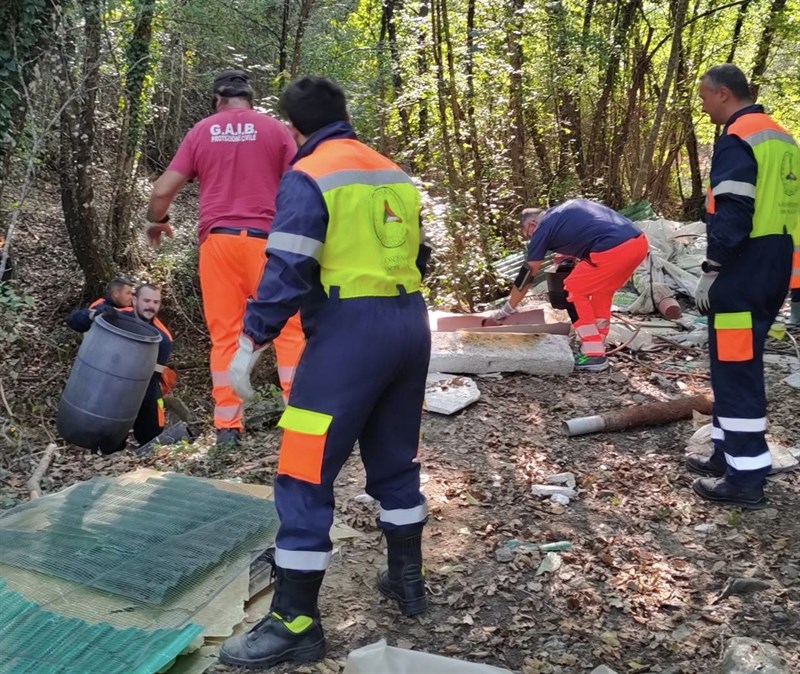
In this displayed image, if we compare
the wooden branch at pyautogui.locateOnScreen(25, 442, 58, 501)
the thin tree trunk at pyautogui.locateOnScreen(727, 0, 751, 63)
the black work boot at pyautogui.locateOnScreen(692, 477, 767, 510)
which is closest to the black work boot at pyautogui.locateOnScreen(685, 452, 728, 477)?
the black work boot at pyautogui.locateOnScreen(692, 477, 767, 510)

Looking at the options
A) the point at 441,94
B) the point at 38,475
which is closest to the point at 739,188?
the point at 38,475

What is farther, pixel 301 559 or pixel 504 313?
pixel 504 313

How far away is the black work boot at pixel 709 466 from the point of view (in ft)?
13.9

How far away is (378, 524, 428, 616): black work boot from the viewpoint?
291 centimetres

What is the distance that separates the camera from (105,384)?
468 centimetres

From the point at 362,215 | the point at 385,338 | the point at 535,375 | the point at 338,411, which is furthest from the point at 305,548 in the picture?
the point at 535,375

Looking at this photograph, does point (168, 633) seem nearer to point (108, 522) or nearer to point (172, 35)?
point (108, 522)

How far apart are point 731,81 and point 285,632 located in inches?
129

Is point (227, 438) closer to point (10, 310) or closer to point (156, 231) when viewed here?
point (156, 231)

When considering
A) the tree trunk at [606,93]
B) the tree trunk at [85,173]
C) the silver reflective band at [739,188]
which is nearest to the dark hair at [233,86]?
the silver reflective band at [739,188]

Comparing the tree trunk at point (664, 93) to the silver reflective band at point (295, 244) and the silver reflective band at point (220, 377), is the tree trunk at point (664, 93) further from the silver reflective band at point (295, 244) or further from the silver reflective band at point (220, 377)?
the silver reflective band at point (295, 244)

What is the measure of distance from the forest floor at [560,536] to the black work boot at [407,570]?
0.25ft

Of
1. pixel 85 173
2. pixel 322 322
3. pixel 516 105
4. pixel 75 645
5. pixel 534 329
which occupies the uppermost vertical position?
pixel 516 105

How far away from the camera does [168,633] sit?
8.37 ft
